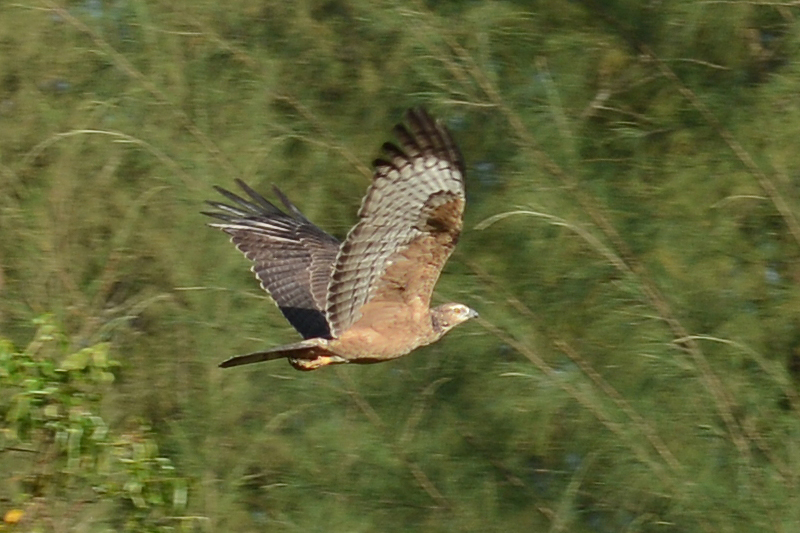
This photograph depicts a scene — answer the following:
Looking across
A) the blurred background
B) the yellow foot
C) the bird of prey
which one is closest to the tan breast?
the bird of prey

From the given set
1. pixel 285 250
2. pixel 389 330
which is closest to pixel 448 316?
pixel 389 330

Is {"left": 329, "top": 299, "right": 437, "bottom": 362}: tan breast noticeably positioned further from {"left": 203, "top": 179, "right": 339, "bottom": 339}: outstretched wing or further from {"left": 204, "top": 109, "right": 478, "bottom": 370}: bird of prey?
{"left": 203, "top": 179, "right": 339, "bottom": 339}: outstretched wing

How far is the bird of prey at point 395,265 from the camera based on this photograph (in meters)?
4.12

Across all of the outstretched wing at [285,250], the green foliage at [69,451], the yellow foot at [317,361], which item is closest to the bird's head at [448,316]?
the yellow foot at [317,361]

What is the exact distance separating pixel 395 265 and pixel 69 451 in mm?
1604

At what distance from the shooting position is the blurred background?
5.41 metres

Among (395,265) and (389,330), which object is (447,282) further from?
(395,265)

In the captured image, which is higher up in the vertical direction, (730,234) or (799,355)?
(730,234)

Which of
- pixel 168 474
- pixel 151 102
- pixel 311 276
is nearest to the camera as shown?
pixel 311 276

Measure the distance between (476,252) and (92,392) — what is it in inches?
58.9

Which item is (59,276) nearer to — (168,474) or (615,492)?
(168,474)

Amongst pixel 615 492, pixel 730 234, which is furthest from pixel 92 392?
pixel 730 234

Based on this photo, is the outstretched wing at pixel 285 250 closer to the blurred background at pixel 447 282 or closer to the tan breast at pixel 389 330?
the blurred background at pixel 447 282

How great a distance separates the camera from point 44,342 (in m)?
5.41
